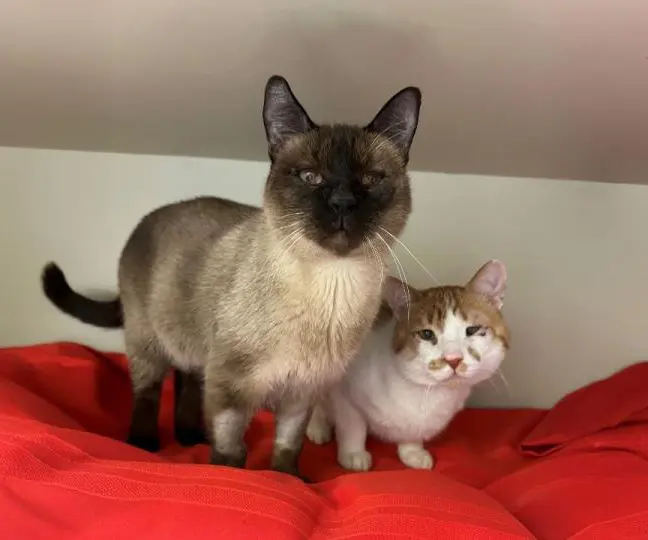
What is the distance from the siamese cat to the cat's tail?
0.43m

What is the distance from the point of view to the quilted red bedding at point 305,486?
0.92 meters

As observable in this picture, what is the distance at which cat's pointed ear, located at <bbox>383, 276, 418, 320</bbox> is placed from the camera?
5.27 feet

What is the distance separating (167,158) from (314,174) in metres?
0.91

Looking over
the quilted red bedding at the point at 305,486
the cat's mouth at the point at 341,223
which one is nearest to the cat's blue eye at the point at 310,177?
the cat's mouth at the point at 341,223

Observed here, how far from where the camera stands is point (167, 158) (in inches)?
80.2

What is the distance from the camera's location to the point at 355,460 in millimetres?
1576

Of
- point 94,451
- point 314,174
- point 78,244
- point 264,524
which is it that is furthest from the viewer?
point 78,244

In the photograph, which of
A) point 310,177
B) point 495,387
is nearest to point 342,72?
point 310,177

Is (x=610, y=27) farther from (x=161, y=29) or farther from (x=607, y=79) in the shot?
(x=161, y=29)

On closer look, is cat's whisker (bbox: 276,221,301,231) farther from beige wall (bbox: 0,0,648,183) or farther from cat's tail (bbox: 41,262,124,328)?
cat's tail (bbox: 41,262,124,328)

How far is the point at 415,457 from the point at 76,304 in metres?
0.97

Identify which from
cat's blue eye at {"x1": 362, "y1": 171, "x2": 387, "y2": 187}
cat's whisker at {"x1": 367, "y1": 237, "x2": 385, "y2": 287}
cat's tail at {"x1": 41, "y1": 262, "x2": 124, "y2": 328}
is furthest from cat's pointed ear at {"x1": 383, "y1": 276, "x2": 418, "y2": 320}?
cat's tail at {"x1": 41, "y1": 262, "x2": 124, "y2": 328}

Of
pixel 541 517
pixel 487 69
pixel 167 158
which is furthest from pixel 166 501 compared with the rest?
pixel 167 158

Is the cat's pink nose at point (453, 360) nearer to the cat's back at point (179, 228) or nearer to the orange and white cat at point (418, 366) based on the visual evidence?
the orange and white cat at point (418, 366)
